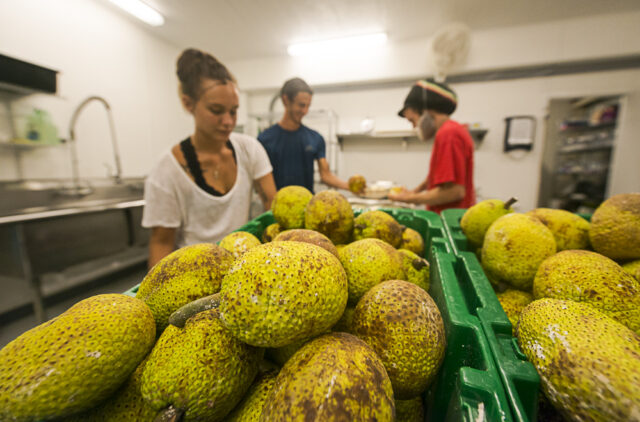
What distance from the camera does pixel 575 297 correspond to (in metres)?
0.58

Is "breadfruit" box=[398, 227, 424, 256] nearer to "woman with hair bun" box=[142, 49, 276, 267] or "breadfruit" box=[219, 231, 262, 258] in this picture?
"breadfruit" box=[219, 231, 262, 258]

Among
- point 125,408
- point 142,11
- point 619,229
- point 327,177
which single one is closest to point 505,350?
point 619,229

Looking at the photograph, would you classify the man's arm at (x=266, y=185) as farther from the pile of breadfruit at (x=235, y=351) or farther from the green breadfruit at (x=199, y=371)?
the green breadfruit at (x=199, y=371)

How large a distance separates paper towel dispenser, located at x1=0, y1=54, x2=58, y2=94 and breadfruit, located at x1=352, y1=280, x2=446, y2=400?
3685 millimetres

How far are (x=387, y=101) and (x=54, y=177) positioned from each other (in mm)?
5297

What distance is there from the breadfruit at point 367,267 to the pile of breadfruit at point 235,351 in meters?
0.07

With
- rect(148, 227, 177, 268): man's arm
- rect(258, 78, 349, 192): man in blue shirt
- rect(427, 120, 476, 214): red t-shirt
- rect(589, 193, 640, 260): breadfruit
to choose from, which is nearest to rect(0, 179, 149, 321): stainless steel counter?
rect(148, 227, 177, 268): man's arm

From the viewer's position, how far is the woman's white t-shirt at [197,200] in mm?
1455

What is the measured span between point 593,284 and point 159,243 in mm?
1882

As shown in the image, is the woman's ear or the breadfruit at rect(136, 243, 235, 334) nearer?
the breadfruit at rect(136, 243, 235, 334)

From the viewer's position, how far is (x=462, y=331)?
51cm

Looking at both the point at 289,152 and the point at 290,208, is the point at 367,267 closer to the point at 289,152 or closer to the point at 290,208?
the point at 290,208

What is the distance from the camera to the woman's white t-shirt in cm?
146

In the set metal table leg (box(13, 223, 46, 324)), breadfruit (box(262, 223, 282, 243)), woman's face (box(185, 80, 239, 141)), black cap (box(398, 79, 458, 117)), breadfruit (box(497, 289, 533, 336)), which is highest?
black cap (box(398, 79, 458, 117))
